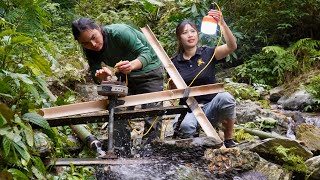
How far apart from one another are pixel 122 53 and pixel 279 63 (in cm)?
570

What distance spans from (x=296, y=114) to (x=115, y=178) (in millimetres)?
4567

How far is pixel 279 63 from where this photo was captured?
871 cm

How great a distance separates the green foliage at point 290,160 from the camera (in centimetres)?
386

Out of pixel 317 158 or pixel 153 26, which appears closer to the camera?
pixel 317 158

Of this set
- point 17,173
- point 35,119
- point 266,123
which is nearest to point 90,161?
point 35,119

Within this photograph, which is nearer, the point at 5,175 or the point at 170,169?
the point at 5,175

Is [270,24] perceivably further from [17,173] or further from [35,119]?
[17,173]

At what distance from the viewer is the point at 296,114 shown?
6707mm

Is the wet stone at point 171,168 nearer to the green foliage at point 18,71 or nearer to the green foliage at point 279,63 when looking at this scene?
the green foliage at point 18,71

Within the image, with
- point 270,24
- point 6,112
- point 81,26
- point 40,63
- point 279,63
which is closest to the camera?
point 6,112

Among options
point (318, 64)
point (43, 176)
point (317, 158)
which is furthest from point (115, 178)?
point (318, 64)

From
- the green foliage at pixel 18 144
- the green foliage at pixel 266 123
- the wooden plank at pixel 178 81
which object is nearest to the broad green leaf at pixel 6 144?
the green foliage at pixel 18 144

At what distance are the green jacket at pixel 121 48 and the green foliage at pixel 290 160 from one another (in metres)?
1.58

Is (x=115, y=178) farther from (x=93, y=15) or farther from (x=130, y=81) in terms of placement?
(x=93, y=15)
